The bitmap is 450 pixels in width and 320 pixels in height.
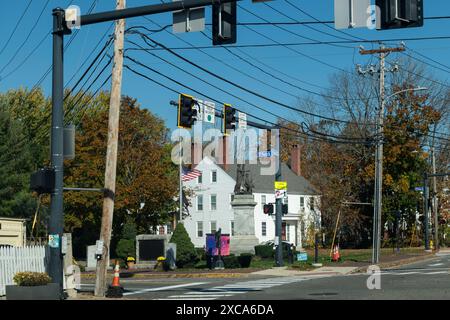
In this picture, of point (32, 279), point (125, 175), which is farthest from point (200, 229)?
point (32, 279)

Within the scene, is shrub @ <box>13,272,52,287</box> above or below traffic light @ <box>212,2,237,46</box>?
below

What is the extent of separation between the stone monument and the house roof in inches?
1017

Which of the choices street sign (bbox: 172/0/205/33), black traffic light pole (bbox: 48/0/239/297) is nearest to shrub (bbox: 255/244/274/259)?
black traffic light pole (bbox: 48/0/239/297)

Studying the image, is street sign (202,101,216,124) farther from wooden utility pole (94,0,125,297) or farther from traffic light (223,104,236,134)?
wooden utility pole (94,0,125,297)

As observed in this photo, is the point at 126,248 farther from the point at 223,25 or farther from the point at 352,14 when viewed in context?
the point at 352,14

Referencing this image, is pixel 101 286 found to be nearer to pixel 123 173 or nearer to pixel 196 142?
pixel 123 173

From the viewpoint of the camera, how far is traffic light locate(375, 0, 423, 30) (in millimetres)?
13617

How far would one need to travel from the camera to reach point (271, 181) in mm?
78125

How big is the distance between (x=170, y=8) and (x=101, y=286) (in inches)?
385

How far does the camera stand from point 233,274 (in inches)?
1280

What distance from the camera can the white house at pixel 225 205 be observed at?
245 feet

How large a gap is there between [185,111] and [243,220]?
22352mm
